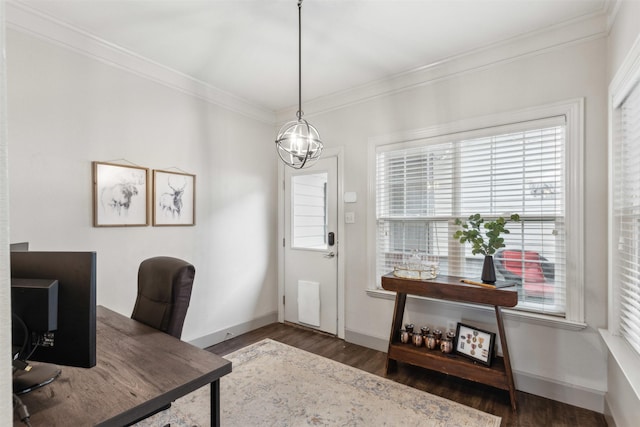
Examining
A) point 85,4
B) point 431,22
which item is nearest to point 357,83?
point 431,22

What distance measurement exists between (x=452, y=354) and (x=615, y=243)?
4.46 feet

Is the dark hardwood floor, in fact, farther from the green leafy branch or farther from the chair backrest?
the chair backrest

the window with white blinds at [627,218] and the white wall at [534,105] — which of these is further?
the white wall at [534,105]

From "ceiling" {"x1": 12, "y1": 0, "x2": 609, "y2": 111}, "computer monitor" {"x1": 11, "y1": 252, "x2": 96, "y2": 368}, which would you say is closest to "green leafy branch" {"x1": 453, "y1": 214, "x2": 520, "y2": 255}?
"ceiling" {"x1": 12, "y1": 0, "x2": 609, "y2": 111}

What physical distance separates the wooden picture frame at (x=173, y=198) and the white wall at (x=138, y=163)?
0.27 ft

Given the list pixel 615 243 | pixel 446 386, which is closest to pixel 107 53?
pixel 446 386

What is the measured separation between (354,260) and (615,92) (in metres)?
2.41

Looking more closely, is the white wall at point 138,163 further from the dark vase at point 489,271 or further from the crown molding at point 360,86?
the dark vase at point 489,271

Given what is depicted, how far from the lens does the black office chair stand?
1.65m

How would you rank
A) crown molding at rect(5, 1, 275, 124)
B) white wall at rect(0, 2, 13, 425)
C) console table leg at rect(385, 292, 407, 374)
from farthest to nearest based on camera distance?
console table leg at rect(385, 292, 407, 374)
crown molding at rect(5, 1, 275, 124)
white wall at rect(0, 2, 13, 425)

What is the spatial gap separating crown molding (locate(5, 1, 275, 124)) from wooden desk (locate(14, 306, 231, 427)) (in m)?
2.18

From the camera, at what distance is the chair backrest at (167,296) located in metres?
1.65

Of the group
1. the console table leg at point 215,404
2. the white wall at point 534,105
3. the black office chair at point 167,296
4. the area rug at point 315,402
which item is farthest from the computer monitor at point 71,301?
the white wall at point 534,105

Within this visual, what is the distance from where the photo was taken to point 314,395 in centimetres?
235
